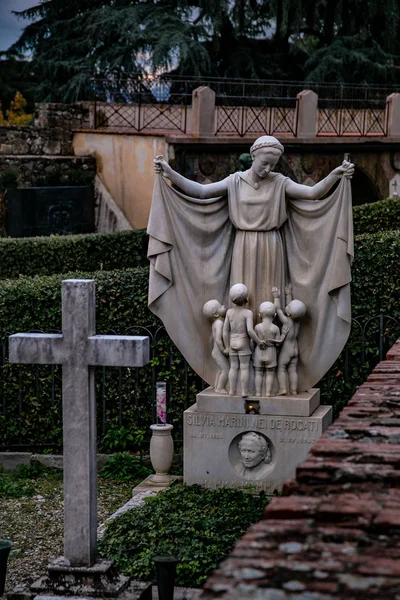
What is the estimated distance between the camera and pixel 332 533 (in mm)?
3172

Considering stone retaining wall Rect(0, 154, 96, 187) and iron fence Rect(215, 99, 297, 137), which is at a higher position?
iron fence Rect(215, 99, 297, 137)

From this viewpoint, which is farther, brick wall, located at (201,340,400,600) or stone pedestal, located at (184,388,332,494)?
stone pedestal, located at (184,388,332,494)

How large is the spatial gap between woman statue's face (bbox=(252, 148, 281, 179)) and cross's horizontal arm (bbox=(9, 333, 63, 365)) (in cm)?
260

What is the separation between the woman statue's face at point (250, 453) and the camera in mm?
8508

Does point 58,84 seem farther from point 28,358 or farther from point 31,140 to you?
point 28,358

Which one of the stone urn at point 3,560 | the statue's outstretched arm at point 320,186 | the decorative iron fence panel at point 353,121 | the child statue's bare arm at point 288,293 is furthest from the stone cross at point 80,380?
the decorative iron fence panel at point 353,121

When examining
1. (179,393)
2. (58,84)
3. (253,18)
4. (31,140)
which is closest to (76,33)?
(58,84)

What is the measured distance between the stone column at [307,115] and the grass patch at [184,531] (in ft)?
49.9

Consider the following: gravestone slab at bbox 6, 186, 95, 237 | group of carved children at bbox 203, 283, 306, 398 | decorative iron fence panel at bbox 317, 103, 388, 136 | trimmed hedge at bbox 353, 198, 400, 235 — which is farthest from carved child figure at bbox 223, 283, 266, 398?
decorative iron fence panel at bbox 317, 103, 388, 136

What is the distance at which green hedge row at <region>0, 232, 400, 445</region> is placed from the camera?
10.5m

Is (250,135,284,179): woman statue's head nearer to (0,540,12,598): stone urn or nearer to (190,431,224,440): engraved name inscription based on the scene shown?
(190,431,224,440): engraved name inscription

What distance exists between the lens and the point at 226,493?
8328 mm

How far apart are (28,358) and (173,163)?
13557 millimetres

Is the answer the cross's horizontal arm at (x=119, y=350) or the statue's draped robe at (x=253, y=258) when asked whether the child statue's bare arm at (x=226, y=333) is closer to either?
the statue's draped robe at (x=253, y=258)
